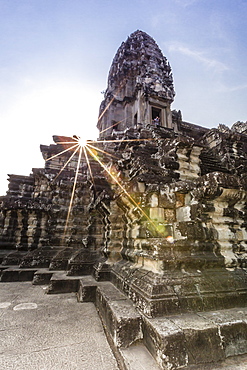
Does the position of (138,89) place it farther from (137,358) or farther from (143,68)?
(137,358)

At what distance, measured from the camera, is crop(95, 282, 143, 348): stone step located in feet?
6.27

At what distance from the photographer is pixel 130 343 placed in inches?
75.0

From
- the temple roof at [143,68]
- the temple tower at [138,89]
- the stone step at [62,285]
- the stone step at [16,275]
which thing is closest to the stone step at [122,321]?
the stone step at [62,285]

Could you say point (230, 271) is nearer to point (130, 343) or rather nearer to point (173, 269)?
point (173, 269)

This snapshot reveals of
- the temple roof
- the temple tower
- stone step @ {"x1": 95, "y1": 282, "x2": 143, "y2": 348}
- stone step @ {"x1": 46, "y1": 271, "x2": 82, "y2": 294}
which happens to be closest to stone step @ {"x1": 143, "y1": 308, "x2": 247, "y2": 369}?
stone step @ {"x1": 95, "y1": 282, "x2": 143, "y2": 348}

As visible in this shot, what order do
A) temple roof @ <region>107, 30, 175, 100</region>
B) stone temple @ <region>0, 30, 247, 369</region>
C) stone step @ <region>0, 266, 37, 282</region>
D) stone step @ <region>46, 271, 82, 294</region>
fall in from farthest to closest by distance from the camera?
1. temple roof @ <region>107, 30, 175, 100</region>
2. stone step @ <region>0, 266, 37, 282</region>
3. stone step @ <region>46, 271, 82, 294</region>
4. stone temple @ <region>0, 30, 247, 369</region>

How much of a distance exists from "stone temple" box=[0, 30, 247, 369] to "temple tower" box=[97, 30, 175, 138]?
12.8m

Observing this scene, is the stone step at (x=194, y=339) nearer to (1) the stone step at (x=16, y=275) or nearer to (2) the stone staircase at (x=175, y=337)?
(2) the stone staircase at (x=175, y=337)

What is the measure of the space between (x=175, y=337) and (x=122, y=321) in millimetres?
614

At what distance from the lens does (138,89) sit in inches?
757

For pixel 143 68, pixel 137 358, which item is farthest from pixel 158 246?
pixel 143 68

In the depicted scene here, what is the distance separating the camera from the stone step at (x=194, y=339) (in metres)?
1.59

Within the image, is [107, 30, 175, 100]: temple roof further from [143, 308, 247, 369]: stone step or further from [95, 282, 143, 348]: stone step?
[143, 308, 247, 369]: stone step

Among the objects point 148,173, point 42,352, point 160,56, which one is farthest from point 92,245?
point 160,56
